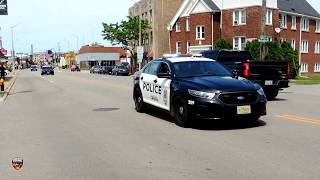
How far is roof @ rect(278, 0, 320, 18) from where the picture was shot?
53088 mm

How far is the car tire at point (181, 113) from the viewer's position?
1089cm

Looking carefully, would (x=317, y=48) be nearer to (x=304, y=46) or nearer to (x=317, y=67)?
(x=317, y=67)

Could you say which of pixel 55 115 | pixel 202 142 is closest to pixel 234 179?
pixel 202 142

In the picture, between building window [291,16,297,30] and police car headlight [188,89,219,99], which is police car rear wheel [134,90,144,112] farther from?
building window [291,16,297,30]

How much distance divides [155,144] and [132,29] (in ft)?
210

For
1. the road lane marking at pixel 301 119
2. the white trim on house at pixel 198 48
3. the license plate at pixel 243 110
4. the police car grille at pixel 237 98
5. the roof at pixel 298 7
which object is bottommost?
the road lane marking at pixel 301 119

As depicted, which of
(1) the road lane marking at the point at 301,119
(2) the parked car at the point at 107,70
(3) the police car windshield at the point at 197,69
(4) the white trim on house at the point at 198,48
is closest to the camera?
(1) the road lane marking at the point at 301,119

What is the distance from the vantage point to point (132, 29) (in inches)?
2840

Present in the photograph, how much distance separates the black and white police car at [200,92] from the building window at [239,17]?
3747 centimetres

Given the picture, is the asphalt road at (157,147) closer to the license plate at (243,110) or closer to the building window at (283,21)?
the license plate at (243,110)

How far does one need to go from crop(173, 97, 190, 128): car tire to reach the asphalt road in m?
0.18

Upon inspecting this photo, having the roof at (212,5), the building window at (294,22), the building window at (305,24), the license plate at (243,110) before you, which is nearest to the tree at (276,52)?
the building window at (294,22)

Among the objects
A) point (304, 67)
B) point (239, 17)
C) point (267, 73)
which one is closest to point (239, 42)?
point (239, 17)

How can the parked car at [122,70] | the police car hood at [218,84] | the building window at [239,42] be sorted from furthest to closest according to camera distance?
the parked car at [122,70], the building window at [239,42], the police car hood at [218,84]
